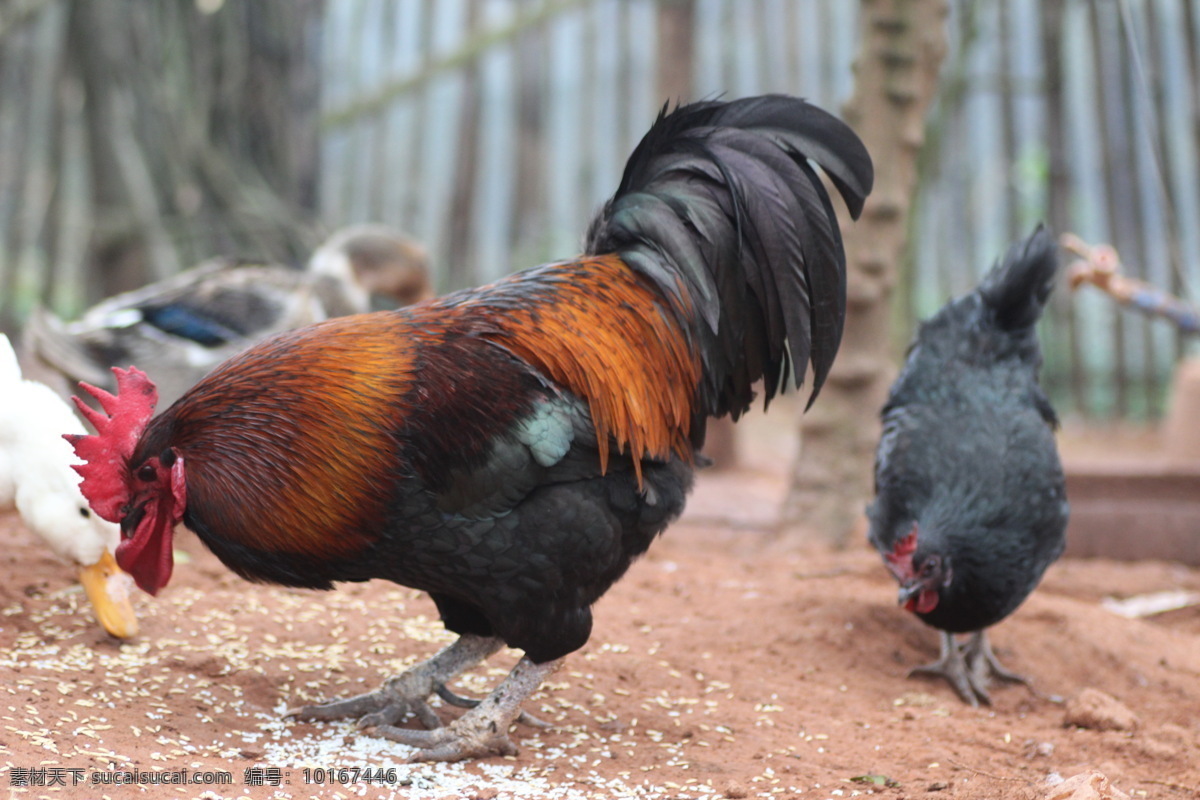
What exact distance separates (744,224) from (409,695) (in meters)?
1.91

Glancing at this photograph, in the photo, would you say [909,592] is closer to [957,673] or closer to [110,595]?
[957,673]

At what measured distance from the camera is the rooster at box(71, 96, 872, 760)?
10.3 feet

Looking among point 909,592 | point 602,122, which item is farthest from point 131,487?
point 602,122

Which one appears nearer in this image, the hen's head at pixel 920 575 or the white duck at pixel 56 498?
the white duck at pixel 56 498

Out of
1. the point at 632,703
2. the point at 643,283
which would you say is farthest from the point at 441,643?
the point at 643,283

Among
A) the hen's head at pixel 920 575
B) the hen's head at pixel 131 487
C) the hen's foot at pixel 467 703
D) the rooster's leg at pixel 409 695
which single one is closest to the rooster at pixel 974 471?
the hen's head at pixel 920 575

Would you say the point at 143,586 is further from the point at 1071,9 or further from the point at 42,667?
the point at 1071,9

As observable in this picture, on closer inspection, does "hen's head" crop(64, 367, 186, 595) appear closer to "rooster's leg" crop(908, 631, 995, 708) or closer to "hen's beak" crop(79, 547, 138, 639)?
"hen's beak" crop(79, 547, 138, 639)

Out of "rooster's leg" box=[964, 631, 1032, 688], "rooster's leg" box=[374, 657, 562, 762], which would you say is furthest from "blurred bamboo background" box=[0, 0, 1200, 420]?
"rooster's leg" box=[374, 657, 562, 762]

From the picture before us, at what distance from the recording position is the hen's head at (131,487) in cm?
316

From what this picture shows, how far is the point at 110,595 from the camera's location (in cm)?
377

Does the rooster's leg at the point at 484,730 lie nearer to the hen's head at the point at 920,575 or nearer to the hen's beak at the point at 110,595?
the hen's beak at the point at 110,595

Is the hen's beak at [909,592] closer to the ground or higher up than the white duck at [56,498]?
closer to the ground

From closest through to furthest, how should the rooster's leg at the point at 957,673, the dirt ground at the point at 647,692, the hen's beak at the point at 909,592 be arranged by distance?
the dirt ground at the point at 647,692
the hen's beak at the point at 909,592
the rooster's leg at the point at 957,673
